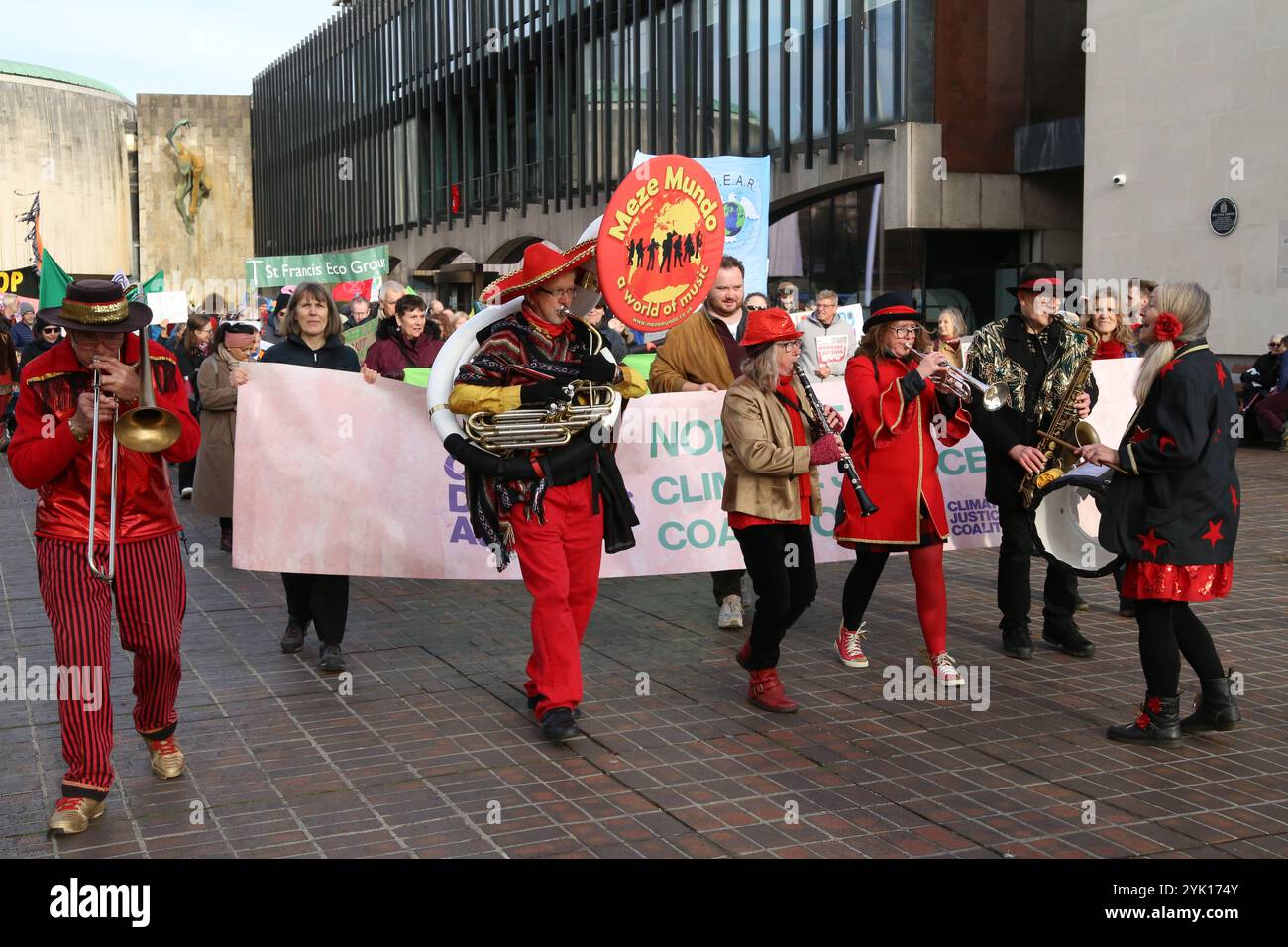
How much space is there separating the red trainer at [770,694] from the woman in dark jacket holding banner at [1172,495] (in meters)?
1.37

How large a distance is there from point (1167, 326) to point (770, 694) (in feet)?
7.44

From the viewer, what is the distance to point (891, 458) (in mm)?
6609

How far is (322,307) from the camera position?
24.3 feet

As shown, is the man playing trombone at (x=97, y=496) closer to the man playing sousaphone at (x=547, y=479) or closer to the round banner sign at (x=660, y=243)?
the man playing sousaphone at (x=547, y=479)

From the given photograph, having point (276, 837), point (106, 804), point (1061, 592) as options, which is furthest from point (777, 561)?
point (106, 804)

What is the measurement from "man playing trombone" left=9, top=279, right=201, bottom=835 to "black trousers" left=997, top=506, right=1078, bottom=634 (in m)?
4.15

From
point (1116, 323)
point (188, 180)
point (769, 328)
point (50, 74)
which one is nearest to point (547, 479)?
point (769, 328)

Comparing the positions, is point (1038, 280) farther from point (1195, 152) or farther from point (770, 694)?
point (1195, 152)

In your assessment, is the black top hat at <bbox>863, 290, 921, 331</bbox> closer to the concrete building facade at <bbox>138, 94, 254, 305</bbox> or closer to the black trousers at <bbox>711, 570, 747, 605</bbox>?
the black trousers at <bbox>711, 570, 747, 605</bbox>

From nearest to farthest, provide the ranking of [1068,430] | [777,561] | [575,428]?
[575,428]
[777,561]
[1068,430]

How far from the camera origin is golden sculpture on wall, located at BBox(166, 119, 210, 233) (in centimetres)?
6800

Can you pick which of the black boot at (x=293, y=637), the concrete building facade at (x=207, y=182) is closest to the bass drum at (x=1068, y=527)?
the black boot at (x=293, y=637)

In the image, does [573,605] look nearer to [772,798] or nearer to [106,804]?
[772,798]
